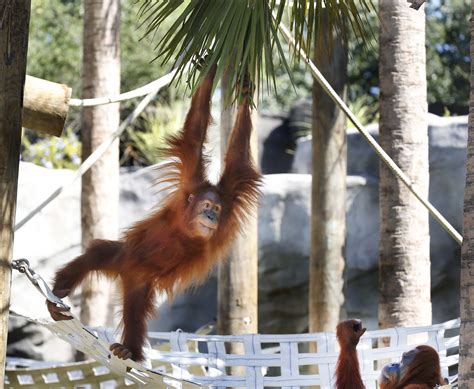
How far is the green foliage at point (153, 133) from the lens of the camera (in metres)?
9.56

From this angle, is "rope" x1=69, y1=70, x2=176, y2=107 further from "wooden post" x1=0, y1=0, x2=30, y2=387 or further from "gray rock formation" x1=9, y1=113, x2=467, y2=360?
"gray rock formation" x1=9, y1=113, x2=467, y2=360

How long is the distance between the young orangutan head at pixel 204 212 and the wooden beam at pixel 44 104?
68cm

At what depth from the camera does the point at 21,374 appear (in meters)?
4.59

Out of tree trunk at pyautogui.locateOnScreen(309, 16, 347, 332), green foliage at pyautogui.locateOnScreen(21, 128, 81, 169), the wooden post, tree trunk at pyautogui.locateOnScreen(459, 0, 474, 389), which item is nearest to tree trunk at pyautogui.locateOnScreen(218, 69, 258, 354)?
tree trunk at pyautogui.locateOnScreen(309, 16, 347, 332)

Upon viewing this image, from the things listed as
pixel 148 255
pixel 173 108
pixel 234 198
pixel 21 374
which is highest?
pixel 173 108

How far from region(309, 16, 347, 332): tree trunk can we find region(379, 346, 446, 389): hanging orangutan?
6.08 ft

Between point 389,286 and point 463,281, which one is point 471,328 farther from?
point 389,286

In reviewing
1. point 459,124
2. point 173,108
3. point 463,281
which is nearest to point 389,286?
point 463,281

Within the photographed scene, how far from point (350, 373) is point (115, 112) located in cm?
270

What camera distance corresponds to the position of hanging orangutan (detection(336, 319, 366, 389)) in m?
3.71

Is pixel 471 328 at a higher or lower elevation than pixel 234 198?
lower

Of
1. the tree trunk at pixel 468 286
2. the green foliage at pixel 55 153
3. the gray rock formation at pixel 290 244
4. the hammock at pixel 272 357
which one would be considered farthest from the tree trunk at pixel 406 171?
the green foliage at pixel 55 153

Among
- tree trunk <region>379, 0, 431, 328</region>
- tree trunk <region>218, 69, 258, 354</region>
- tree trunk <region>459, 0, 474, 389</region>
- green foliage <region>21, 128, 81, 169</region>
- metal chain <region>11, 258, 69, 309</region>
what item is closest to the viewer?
tree trunk <region>459, 0, 474, 389</region>

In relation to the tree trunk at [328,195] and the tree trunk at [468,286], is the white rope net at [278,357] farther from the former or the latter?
the tree trunk at [468,286]
